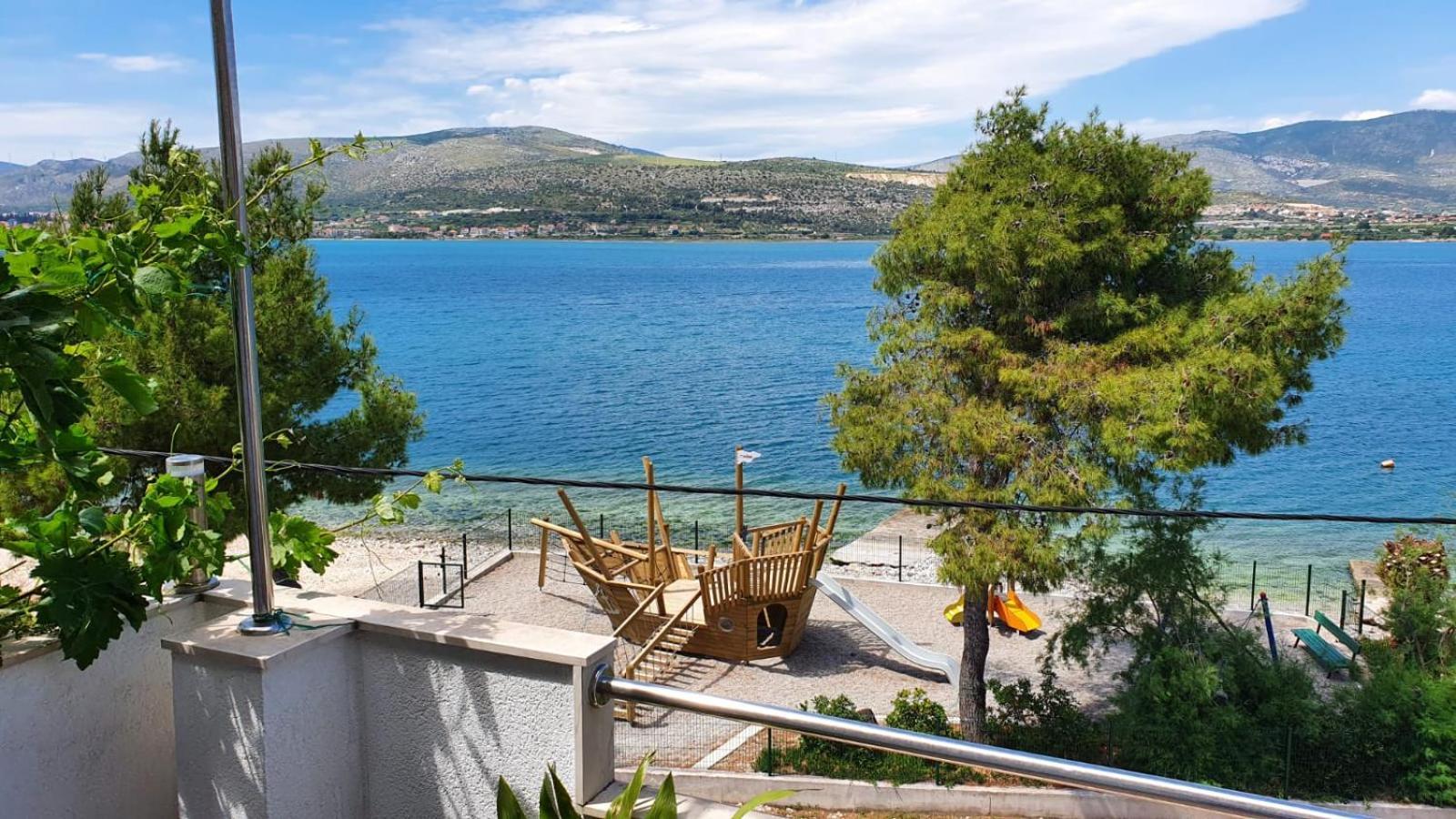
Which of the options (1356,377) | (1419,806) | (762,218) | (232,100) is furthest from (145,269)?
(762,218)

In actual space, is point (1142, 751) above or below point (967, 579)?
Answer: below

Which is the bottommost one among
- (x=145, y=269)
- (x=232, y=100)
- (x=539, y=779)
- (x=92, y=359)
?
(x=539, y=779)

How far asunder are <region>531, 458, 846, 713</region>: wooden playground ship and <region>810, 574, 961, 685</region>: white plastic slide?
1.93 ft

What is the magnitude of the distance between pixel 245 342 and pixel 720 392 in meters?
42.6

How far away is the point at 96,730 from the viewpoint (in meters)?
2.27

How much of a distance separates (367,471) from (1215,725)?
32.7 feet

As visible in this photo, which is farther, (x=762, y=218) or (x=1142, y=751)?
(x=762, y=218)

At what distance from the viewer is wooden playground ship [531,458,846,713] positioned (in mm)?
13070

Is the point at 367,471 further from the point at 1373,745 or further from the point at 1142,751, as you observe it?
the point at 1373,745

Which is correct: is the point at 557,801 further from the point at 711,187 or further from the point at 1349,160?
the point at 1349,160

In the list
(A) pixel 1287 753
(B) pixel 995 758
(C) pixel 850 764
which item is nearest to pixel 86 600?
(B) pixel 995 758

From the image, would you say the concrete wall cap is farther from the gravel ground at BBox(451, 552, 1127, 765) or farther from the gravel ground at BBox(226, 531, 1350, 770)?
the gravel ground at BBox(451, 552, 1127, 765)

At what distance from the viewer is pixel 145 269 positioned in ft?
6.20

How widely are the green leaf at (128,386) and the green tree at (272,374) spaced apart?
9190 millimetres
